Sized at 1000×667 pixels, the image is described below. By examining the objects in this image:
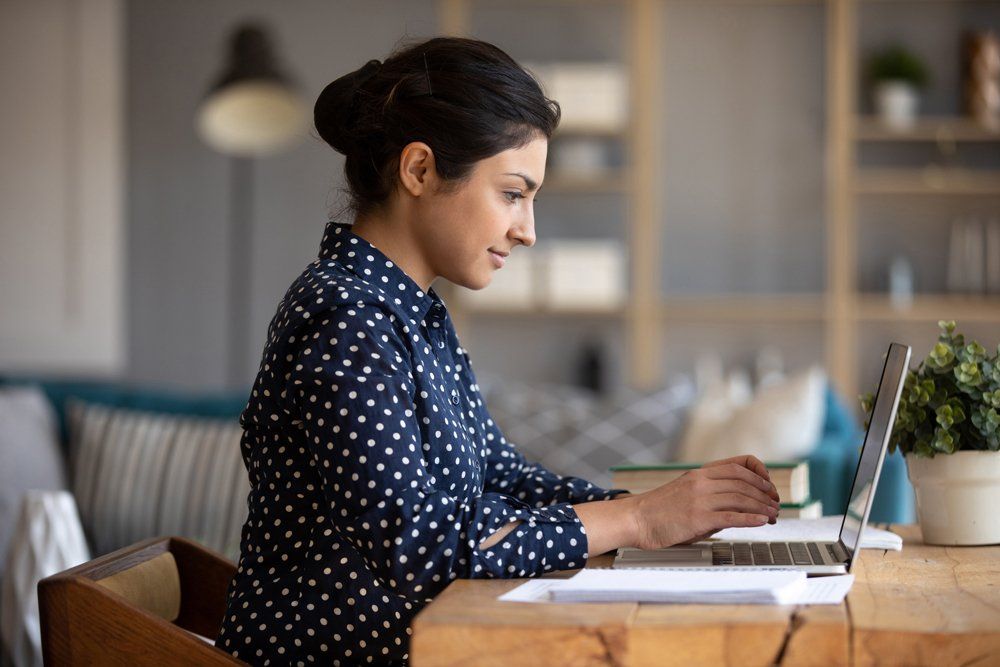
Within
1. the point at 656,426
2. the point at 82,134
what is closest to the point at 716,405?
the point at 656,426

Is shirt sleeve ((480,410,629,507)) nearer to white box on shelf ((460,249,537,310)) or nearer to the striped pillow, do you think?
the striped pillow

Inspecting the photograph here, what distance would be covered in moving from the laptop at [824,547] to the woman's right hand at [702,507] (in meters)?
0.03

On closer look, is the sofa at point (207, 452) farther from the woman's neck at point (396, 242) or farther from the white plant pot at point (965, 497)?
Result: the woman's neck at point (396, 242)

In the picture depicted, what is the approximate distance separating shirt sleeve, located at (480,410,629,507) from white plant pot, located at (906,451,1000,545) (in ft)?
1.30

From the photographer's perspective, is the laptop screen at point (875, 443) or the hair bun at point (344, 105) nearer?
the laptop screen at point (875, 443)

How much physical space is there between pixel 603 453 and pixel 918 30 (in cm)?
265

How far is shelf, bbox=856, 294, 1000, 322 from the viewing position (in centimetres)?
486

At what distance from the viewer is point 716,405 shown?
369 centimetres

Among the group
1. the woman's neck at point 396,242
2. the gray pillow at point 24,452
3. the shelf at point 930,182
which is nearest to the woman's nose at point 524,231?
the woman's neck at point 396,242

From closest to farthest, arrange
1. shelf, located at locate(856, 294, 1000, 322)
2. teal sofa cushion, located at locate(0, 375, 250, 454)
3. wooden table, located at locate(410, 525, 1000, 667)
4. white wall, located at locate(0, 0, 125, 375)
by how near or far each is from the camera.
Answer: wooden table, located at locate(410, 525, 1000, 667)
teal sofa cushion, located at locate(0, 375, 250, 454)
shelf, located at locate(856, 294, 1000, 322)
white wall, located at locate(0, 0, 125, 375)

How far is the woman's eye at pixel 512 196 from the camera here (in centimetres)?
147

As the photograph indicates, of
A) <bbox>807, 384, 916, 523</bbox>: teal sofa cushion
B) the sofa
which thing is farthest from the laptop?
the sofa

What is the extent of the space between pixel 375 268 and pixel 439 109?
199 millimetres

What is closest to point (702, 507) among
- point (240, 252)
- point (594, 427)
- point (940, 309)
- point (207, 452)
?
point (594, 427)
